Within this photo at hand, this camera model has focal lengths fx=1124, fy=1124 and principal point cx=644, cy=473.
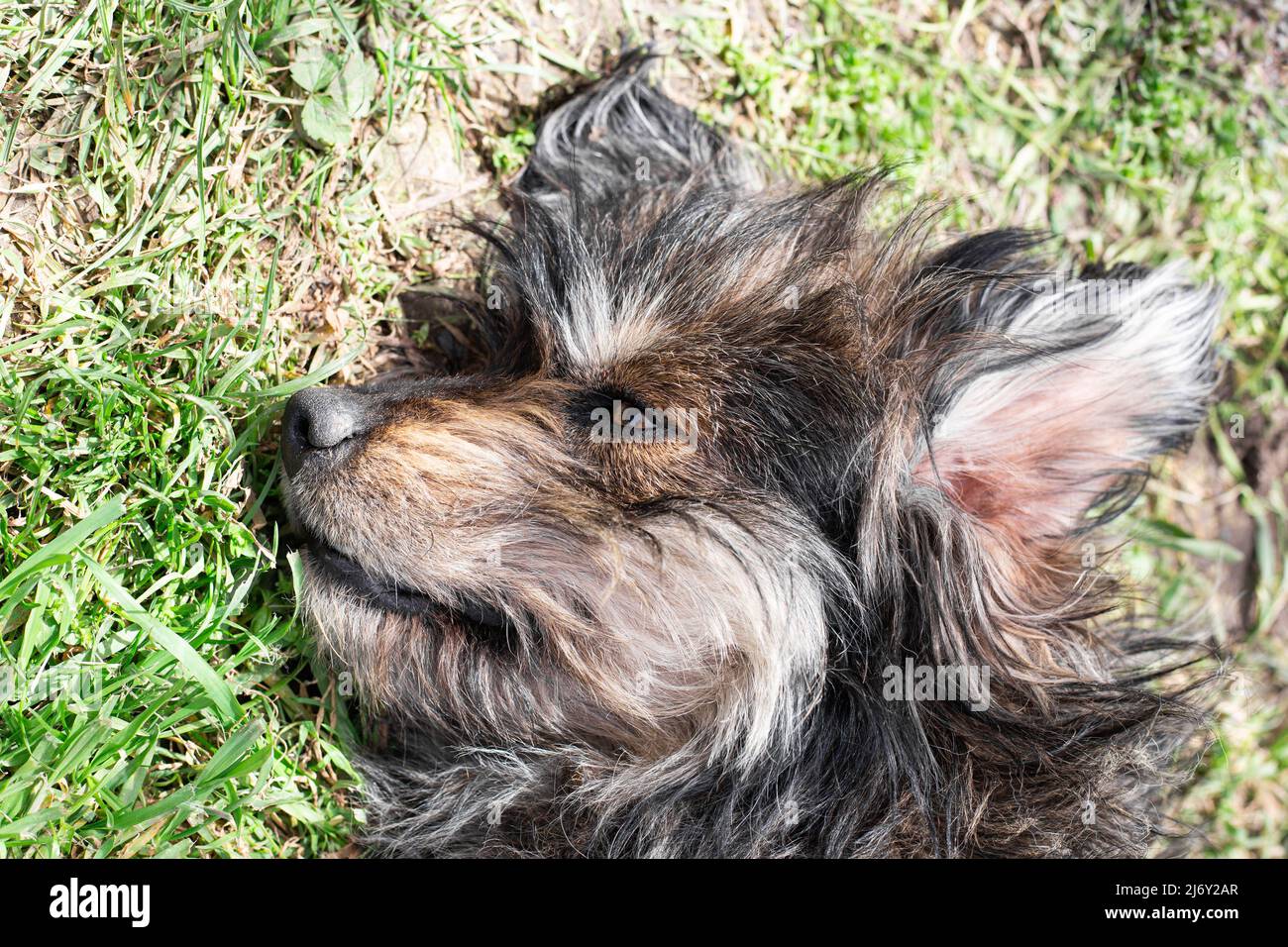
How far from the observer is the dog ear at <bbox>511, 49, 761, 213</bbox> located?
4.49 meters

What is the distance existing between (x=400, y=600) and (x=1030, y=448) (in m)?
2.11

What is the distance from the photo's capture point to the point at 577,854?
152 inches

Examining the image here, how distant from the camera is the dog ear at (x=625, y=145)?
4.49 meters

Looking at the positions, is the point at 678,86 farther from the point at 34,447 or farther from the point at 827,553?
the point at 34,447

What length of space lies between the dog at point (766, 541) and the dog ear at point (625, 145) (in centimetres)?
54

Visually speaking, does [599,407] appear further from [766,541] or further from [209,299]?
[209,299]

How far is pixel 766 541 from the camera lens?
346cm

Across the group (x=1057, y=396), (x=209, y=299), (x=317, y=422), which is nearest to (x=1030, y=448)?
(x=1057, y=396)

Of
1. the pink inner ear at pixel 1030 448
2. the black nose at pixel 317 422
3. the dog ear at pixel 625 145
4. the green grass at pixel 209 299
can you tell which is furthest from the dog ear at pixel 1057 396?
the black nose at pixel 317 422

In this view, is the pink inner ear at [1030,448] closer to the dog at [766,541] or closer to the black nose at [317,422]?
the dog at [766,541]

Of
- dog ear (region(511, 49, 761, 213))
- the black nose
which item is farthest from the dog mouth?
dog ear (region(511, 49, 761, 213))

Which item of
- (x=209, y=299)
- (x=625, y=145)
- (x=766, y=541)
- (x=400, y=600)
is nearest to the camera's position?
(x=766, y=541)

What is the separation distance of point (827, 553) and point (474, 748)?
1420 millimetres

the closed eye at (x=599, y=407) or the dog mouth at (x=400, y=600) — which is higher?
the closed eye at (x=599, y=407)
